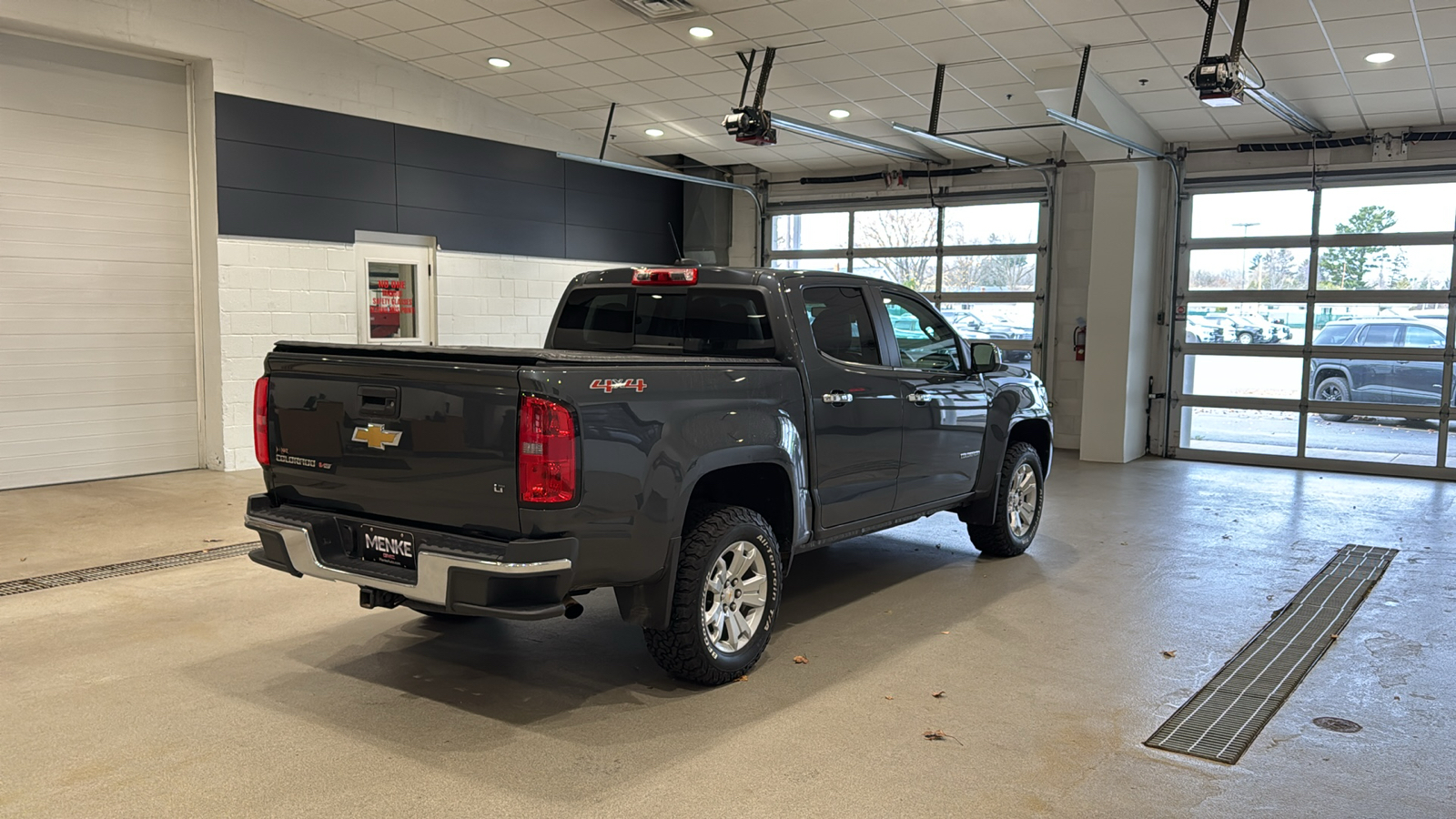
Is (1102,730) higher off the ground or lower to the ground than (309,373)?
lower

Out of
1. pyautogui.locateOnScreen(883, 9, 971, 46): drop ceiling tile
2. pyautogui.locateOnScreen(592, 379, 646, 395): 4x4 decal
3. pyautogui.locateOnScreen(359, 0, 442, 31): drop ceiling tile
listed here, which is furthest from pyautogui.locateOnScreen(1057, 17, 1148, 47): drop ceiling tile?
pyautogui.locateOnScreen(592, 379, 646, 395): 4x4 decal

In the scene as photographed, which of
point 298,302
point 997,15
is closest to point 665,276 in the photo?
point 997,15

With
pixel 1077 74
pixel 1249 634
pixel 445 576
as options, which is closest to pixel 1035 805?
pixel 445 576

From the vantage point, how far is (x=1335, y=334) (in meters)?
10.1

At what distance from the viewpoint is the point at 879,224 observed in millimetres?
12742

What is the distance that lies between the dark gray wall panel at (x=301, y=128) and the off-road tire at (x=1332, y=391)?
9430 millimetres

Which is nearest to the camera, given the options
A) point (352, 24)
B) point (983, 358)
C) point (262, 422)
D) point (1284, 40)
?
point (262, 422)

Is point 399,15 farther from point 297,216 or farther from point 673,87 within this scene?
point 673,87

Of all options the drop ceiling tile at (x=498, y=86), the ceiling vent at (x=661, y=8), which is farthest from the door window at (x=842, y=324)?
the drop ceiling tile at (x=498, y=86)

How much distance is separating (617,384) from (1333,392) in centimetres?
941

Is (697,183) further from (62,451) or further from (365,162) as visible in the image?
(62,451)

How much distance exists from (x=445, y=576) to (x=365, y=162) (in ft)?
25.0

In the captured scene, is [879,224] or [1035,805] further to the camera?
[879,224]

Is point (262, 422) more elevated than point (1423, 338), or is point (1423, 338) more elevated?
point (1423, 338)
